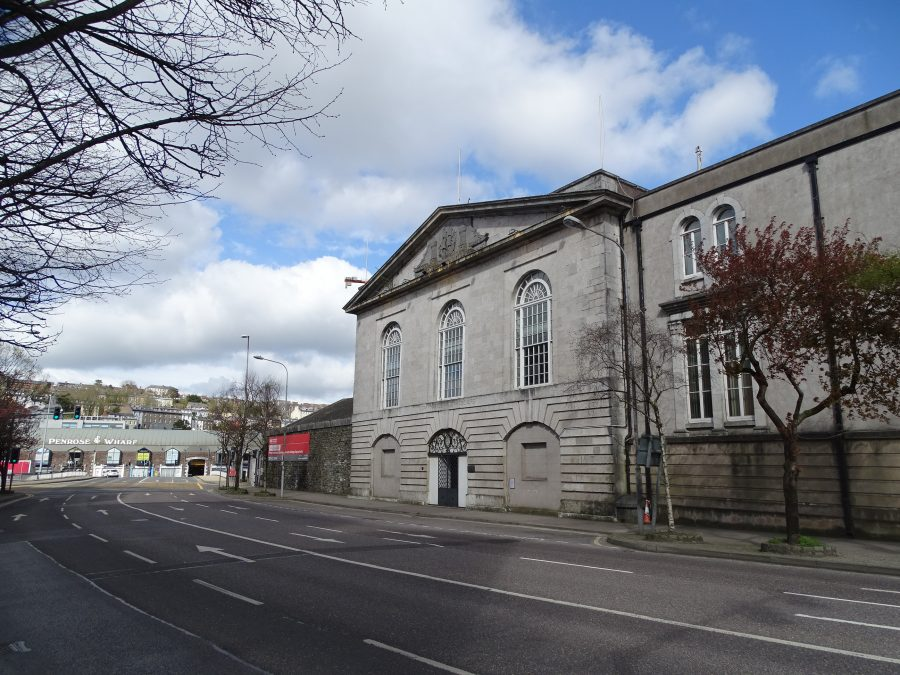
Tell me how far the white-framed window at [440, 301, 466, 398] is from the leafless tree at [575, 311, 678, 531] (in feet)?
30.6

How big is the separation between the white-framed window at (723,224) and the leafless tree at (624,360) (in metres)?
3.85

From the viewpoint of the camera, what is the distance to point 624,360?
2269 cm

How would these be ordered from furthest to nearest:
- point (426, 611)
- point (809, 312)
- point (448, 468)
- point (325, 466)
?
point (325, 466), point (448, 468), point (809, 312), point (426, 611)

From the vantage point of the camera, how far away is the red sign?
45.9 metres

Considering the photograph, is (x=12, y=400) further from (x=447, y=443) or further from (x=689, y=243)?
(x=689, y=243)

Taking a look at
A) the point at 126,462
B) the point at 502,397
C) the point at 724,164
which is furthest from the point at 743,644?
the point at 126,462

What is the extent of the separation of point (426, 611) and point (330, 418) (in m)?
43.1

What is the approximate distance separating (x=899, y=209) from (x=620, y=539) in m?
12.3

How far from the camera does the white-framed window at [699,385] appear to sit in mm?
22047

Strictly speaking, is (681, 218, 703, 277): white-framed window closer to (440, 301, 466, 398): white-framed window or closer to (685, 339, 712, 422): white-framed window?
(685, 339, 712, 422): white-framed window

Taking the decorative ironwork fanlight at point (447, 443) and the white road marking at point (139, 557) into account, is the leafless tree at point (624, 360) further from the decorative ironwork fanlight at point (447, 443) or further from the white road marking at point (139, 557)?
the white road marking at point (139, 557)

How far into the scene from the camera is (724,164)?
73.3 ft

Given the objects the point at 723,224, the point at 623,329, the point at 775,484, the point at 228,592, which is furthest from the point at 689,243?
the point at 228,592

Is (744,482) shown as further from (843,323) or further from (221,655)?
(221,655)
